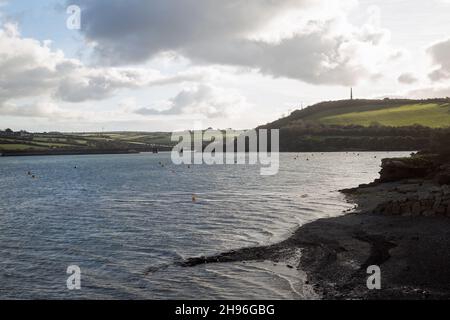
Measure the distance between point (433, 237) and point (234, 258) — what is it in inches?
648

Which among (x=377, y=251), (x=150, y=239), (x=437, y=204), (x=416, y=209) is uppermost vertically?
(x=437, y=204)

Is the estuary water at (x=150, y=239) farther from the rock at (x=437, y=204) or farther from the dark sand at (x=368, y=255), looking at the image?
the rock at (x=437, y=204)

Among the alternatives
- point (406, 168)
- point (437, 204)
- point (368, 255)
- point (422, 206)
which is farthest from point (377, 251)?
point (406, 168)

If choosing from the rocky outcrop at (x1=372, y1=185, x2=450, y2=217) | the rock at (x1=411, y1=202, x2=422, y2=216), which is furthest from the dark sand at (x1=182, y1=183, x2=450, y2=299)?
the rock at (x1=411, y1=202, x2=422, y2=216)

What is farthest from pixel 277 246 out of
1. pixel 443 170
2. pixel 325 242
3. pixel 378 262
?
pixel 443 170

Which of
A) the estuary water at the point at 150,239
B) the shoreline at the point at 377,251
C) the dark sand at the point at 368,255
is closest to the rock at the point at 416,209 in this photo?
the shoreline at the point at 377,251

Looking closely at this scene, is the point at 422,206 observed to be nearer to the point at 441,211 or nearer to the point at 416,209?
the point at 416,209

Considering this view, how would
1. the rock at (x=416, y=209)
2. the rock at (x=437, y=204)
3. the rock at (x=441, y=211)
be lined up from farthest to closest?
the rock at (x=416, y=209) → the rock at (x=437, y=204) → the rock at (x=441, y=211)

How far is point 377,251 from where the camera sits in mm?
36562

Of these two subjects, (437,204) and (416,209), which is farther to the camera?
(416,209)

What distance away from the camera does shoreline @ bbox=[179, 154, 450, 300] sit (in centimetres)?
2811

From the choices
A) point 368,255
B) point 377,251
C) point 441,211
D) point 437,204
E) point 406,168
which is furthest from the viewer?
point 406,168

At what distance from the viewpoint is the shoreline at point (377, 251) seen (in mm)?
28109

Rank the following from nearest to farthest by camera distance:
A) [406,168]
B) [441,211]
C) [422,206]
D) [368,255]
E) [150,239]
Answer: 1. [368,255]
2. [150,239]
3. [441,211]
4. [422,206]
5. [406,168]
